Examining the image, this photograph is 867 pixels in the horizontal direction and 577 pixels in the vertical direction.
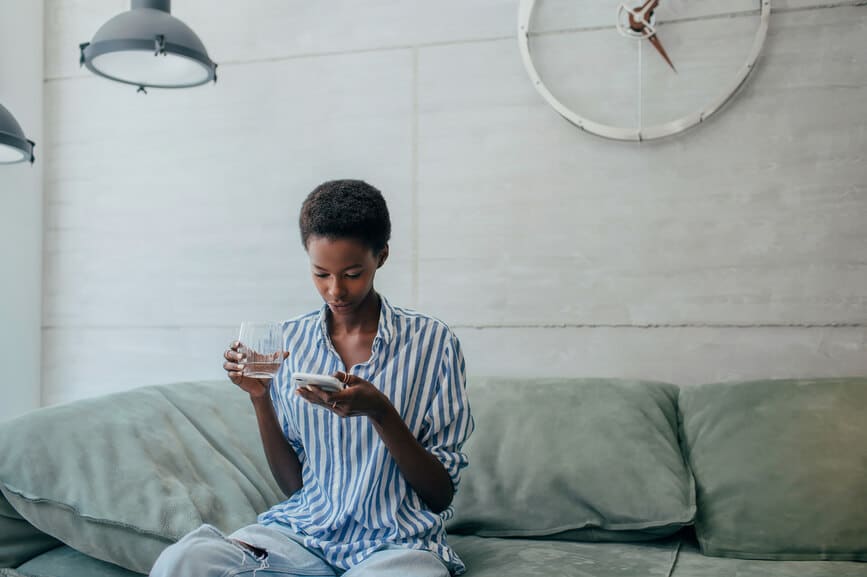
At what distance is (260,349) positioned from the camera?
58.6 inches

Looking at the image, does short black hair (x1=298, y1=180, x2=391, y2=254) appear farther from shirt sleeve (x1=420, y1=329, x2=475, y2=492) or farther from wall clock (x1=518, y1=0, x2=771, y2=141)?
wall clock (x1=518, y1=0, x2=771, y2=141)

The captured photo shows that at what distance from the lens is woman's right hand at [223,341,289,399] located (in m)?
1.50

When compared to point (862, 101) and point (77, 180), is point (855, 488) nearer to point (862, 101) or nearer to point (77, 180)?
point (862, 101)

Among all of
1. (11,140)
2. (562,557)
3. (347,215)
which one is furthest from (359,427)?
(11,140)

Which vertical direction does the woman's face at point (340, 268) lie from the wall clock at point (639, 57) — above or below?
below

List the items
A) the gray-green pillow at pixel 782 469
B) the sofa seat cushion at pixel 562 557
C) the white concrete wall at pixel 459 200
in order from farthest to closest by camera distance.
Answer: the white concrete wall at pixel 459 200, the gray-green pillow at pixel 782 469, the sofa seat cushion at pixel 562 557

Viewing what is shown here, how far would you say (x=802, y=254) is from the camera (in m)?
2.28

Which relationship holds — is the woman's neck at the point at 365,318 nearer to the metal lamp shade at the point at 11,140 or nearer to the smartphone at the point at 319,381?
the smartphone at the point at 319,381

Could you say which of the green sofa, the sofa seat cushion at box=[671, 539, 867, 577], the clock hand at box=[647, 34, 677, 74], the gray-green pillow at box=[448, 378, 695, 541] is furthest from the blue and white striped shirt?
the clock hand at box=[647, 34, 677, 74]

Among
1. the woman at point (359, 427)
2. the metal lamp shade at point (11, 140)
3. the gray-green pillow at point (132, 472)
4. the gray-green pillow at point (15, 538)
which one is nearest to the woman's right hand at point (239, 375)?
the woman at point (359, 427)

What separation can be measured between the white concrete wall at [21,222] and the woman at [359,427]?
1558 mm

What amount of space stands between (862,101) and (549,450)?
4.07 ft

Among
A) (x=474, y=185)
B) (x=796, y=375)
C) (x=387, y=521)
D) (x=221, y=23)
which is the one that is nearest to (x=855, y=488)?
(x=796, y=375)

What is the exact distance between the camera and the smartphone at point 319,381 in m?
1.37
